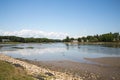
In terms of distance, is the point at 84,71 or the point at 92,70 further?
the point at 92,70

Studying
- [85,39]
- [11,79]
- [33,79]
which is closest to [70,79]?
[33,79]

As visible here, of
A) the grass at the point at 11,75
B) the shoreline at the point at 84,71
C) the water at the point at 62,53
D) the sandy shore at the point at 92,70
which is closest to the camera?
the grass at the point at 11,75

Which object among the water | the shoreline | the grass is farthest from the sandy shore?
the water

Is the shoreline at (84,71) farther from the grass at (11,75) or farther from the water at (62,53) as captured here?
the water at (62,53)

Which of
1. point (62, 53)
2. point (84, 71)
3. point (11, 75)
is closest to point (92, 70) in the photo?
point (84, 71)

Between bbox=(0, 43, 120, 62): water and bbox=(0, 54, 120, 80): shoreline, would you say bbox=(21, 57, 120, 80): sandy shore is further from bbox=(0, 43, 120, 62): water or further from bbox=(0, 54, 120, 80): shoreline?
bbox=(0, 43, 120, 62): water

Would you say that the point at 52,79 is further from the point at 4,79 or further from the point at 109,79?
the point at 109,79

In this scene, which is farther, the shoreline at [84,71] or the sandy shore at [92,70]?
the sandy shore at [92,70]

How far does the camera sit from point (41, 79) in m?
11.8

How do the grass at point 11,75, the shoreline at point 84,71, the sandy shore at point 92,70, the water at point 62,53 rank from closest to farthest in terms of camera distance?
the grass at point 11,75 < the shoreline at point 84,71 < the sandy shore at point 92,70 < the water at point 62,53

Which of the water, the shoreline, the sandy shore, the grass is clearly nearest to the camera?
the grass

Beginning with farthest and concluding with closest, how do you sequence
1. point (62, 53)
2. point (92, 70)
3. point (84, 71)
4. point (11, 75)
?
point (62, 53), point (92, 70), point (84, 71), point (11, 75)

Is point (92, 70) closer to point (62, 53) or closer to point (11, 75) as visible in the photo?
point (11, 75)

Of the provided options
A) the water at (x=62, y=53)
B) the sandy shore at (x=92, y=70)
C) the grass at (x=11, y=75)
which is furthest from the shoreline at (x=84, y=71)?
the water at (x=62, y=53)
